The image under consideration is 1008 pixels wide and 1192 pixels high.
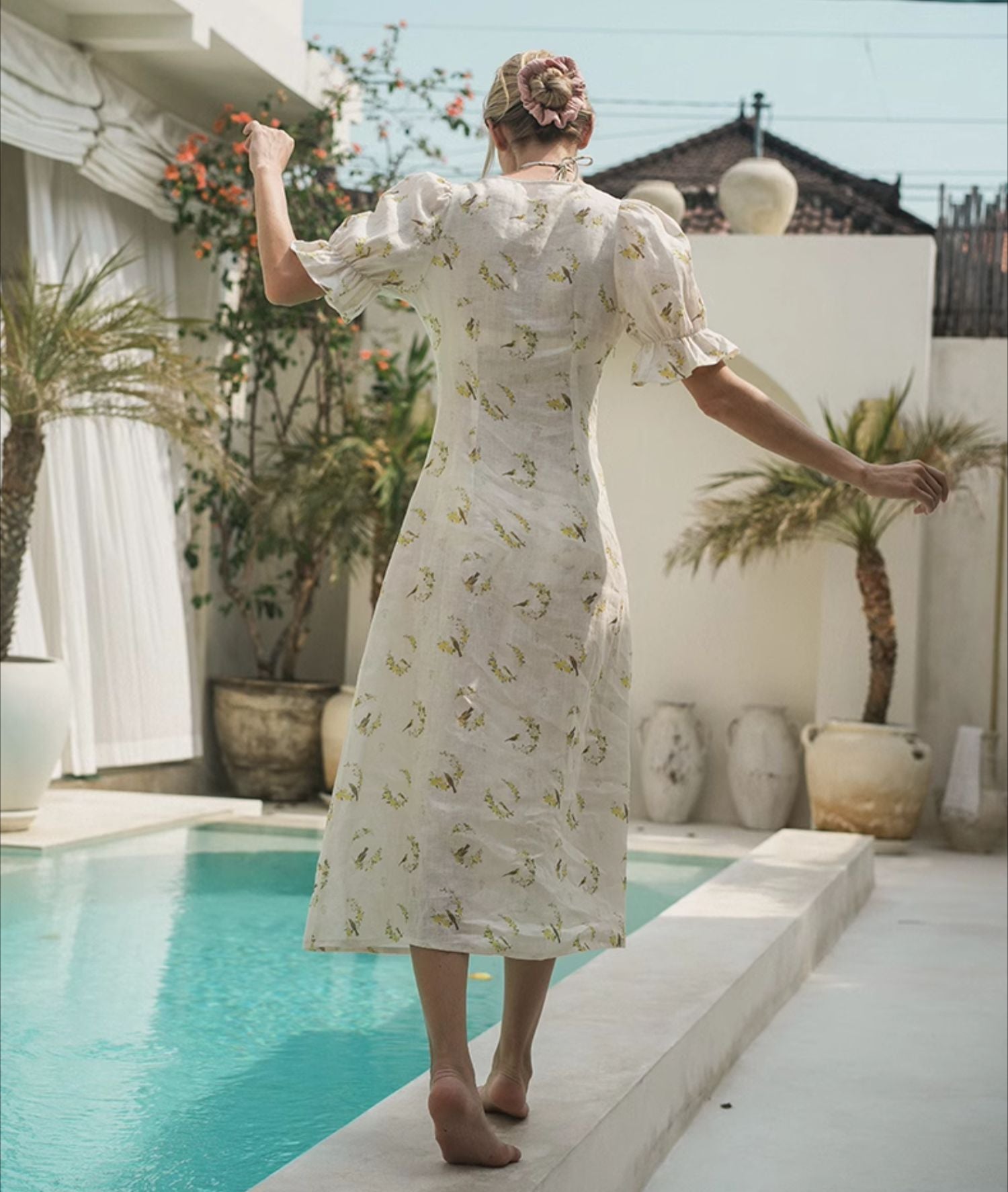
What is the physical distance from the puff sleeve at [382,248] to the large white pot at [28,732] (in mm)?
4310

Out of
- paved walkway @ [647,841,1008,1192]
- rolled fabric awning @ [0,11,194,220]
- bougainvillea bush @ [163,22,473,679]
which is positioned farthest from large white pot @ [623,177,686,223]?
paved walkway @ [647,841,1008,1192]

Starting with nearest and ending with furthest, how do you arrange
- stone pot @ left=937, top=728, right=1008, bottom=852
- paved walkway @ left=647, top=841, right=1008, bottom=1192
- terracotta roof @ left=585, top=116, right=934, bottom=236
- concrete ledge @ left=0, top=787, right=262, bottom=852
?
paved walkway @ left=647, top=841, right=1008, bottom=1192 < concrete ledge @ left=0, top=787, right=262, bottom=852 < stone pot @ left=937, top=728, right=1008, bottom=852 < terracotta roof @ left=585, top=116, right=934, bottom=236

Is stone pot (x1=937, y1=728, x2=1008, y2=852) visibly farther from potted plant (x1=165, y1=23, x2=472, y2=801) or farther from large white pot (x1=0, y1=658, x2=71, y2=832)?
large white pot (x1=0, y1=658, x2=71, y2=832)

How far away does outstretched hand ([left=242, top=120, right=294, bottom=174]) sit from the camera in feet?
7.23

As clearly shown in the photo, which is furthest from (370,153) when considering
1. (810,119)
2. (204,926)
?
(810,119)

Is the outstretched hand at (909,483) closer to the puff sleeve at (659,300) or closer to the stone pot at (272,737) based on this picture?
the puff sleeve at (659,300)

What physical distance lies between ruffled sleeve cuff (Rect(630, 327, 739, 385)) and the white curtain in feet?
18.0

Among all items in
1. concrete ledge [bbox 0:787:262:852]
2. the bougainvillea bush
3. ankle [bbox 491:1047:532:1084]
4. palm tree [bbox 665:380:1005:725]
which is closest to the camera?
ankle [bbox 491:1047:532:1084]

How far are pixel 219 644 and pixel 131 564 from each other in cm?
124

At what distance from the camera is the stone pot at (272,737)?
8.55 meters

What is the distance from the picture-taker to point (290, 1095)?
10.3 feet

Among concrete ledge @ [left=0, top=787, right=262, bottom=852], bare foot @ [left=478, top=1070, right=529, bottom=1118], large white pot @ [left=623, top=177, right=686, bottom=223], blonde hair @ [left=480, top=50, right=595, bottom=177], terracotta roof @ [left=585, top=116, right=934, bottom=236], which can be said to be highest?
terracotta roof @ [left=585, top=116, right=934, bottom=236]

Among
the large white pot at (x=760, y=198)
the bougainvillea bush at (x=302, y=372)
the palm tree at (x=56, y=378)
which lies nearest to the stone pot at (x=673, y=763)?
the bougainvillea bush at (x=302, y=372)

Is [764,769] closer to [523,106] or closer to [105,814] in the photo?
[105,814]
